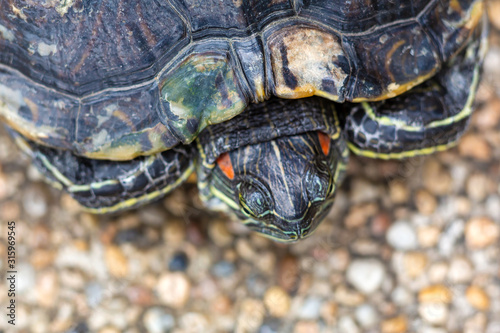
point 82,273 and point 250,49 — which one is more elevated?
point 250,49

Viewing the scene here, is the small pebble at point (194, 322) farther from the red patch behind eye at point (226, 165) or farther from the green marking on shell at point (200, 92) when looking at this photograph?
the green marking on shell at point (200, 92)

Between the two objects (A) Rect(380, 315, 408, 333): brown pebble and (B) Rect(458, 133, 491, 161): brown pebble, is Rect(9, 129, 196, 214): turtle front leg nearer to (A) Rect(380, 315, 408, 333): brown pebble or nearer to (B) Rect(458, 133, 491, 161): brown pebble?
(A) Rect(380, 315, 408, 333): brown pebble

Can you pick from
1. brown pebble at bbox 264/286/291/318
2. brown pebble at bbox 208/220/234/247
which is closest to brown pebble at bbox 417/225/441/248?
brown pebble at bbox 264/286/291/318

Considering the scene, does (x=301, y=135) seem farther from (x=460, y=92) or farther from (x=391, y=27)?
(x=460, y=92)

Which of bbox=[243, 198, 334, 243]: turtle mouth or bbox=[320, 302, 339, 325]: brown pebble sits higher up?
bbox=[243, 198, 334, 243]: turtle mouth

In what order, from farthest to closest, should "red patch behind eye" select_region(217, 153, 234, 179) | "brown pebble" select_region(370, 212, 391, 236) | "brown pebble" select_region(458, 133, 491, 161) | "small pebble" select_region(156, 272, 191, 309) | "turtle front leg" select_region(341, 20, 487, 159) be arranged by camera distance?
1. "brown pebble" select_region(458, 133, 491, 161)
2. "brown pebble" select_region(370, 212, 391, 236)
3. "small pebble" select_region(156, 272, 191, 309)
4. "turtle front leg" select_region(341, 20, 487, 159)
5. "red patch behind eye" select_region(217, 153, 234, 179)

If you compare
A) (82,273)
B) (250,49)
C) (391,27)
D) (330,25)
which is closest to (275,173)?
(250,49)
